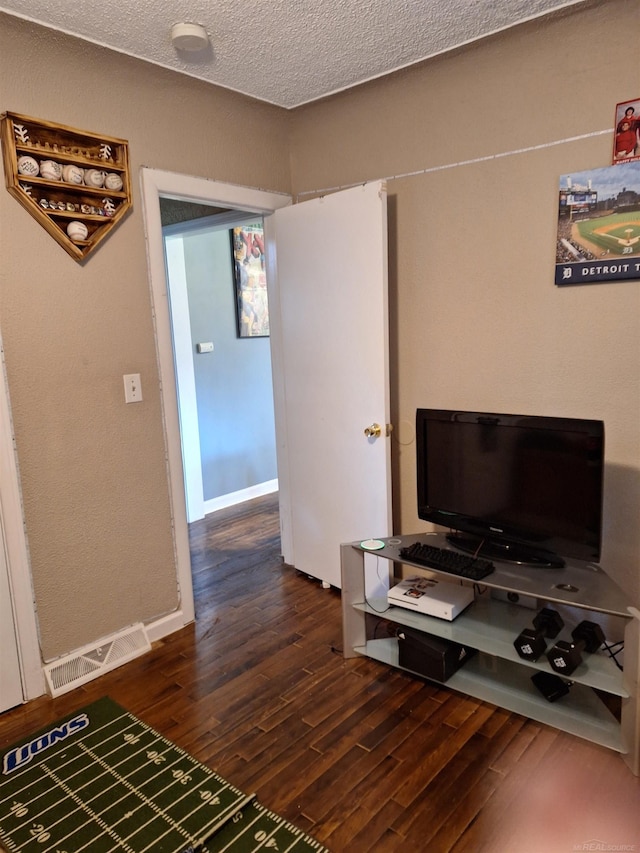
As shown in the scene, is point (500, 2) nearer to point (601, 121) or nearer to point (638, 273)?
point (601, 121)

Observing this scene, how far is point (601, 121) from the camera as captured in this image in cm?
207

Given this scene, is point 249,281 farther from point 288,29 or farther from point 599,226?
point 599,226

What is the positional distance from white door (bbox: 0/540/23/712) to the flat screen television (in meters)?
1.66

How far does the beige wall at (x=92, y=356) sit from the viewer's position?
2.11m

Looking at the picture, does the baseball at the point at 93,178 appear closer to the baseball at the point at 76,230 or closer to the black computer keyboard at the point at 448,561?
the baseball at the point at 76,230

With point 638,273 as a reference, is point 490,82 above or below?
above

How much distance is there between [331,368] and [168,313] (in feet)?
2.67

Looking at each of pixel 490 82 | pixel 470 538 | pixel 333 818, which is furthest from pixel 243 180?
pixel 333 818

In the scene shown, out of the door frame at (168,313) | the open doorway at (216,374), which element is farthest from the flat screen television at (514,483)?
the open doorway at (216,374)

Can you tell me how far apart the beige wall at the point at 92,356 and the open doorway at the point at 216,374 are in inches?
54.5

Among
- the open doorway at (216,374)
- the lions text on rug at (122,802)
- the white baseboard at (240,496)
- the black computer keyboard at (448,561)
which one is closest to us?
the lions text on rug at (122,802)

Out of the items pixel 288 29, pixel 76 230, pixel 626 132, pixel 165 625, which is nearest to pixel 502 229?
pixel 626 132

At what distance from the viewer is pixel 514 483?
2145mm

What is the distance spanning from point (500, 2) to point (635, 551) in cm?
202
